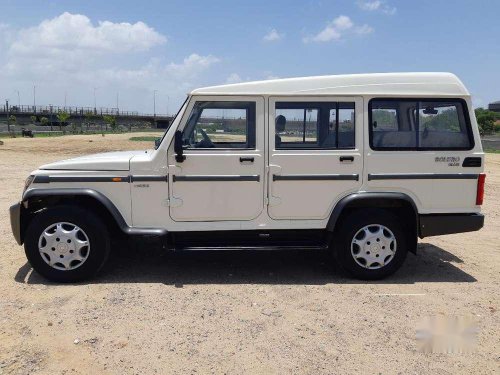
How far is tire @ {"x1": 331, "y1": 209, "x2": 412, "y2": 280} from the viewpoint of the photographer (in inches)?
195

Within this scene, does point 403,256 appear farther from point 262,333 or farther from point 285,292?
point 262,333

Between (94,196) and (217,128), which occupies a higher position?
(217,128)

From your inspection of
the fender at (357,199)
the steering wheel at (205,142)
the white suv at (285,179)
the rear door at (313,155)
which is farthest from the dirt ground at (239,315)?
the steering wheel at (205,142)

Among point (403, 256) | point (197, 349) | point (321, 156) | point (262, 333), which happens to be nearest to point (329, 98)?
point (321, 156)

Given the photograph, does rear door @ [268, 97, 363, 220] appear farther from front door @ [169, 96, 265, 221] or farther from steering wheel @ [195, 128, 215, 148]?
steering wheel @ [195, 128, 215, 148]

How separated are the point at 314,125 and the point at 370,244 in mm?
1490

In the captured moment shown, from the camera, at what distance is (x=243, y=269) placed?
5465 mm

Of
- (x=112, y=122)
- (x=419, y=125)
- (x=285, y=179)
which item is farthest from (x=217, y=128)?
(x=112, y=122)

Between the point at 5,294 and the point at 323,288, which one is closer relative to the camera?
the point at 5,294

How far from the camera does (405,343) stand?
370 cm

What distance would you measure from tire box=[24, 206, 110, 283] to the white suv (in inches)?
0.4

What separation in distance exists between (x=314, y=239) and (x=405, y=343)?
5.48 ft

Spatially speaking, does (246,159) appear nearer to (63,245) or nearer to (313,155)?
(313,155)

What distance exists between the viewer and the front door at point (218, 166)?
4797 millimetres
